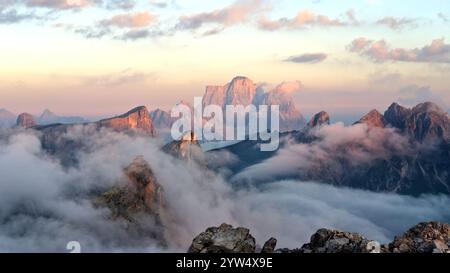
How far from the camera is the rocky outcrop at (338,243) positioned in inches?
2893

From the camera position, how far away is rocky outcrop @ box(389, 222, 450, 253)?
7388cm

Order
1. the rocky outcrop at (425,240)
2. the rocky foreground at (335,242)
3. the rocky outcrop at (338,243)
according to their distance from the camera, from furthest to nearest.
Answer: the rocky foreground at (335,242), the rocky outcrop at (425,240), the rocky outcrop at (338,243)

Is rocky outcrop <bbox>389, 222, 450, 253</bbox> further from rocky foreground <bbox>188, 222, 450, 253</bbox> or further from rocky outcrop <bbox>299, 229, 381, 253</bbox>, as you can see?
rocky outcrop <bbox>299, 229, 381, 253</bbox>

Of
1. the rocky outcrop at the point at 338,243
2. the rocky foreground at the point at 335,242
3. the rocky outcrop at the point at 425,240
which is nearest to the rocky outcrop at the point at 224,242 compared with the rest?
the rocky foreground at the point at 335,242

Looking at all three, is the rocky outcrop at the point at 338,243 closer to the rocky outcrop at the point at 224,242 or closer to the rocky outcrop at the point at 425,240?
the rocky outcrop at the point at 425,240

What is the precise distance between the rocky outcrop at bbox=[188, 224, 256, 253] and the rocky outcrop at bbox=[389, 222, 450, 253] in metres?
18.6

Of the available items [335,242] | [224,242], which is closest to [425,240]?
[335,242]

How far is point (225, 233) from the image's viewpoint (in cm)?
8031

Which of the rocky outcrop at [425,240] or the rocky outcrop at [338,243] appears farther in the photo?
the rocky outcrop at [425,240]

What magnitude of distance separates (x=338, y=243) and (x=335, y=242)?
64cm

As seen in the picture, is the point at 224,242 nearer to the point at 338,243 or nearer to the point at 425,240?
the point at 338,243
